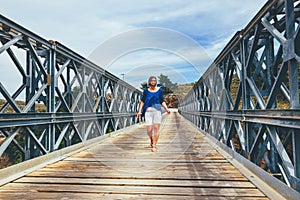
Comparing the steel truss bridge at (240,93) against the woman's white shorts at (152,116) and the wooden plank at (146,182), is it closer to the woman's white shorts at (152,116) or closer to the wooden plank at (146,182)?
the wooden plank at (146,182)

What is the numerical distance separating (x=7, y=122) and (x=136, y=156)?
212 centimetres

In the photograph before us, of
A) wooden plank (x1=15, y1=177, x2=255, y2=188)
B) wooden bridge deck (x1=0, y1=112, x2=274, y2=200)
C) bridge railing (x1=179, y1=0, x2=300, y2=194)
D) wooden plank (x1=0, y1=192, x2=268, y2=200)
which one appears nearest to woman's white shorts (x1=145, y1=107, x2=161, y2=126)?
Result: wooden bridge deck (x1=0, y1=112, x2=274, y2=200)

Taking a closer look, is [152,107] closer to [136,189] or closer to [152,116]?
[152,116]

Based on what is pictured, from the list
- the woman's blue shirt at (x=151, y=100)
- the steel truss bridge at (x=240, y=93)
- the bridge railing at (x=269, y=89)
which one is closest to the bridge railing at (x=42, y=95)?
the steel truss bridge at (x=240, y=93)

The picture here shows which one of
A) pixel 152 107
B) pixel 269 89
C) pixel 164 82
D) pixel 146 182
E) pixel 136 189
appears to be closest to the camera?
pixel 136 189

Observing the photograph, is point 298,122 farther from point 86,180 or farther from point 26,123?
point 26,123

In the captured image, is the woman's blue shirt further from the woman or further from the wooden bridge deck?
the wooden bridge deck

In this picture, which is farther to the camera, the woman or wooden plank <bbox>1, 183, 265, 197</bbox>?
the woman

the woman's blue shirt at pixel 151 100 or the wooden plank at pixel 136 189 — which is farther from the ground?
the woman's blue shirt at pixel 151 100

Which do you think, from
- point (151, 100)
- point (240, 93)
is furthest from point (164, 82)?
point (240, 93)

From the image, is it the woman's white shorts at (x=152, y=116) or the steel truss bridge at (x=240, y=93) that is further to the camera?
the woman's white shorts at (x=152, y=116)

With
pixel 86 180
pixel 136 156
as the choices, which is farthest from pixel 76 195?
pixel 136 156

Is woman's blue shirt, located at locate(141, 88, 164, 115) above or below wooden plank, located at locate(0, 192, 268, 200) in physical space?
above

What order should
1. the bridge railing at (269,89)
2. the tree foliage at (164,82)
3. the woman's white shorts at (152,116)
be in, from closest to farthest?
the bridge railing at (269,89) → the woman's white shorts at (152,116) → the tree foliage at (164,82)
